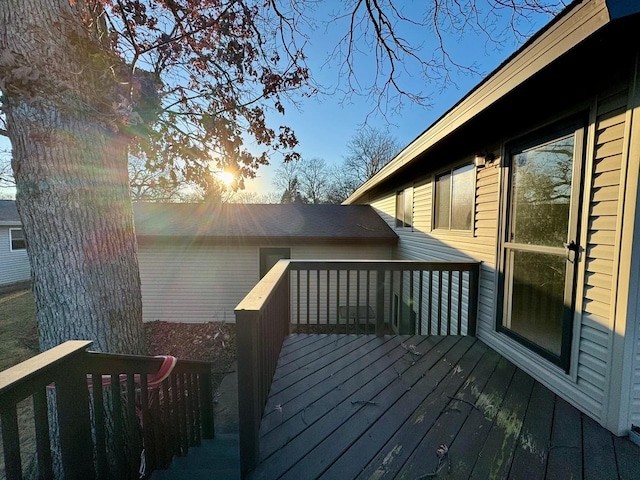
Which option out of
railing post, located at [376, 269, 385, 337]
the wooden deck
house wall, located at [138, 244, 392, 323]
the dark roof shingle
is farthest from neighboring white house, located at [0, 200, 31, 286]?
the wooden deck

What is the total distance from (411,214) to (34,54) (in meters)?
6.04

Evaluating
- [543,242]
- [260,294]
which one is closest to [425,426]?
[260,294]

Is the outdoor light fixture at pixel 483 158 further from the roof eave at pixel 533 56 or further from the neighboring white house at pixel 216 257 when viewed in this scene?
the neighboring white house at pixel 216 257

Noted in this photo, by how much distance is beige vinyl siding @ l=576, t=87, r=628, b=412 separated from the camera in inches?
72.0

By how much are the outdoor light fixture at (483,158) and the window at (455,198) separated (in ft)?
0.80

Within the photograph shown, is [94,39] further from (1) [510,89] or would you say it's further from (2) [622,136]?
(2) [622,136]

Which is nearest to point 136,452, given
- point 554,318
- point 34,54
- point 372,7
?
point 34,54

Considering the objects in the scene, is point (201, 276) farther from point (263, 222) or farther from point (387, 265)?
point (387, 265)

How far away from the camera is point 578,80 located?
82.7 inches

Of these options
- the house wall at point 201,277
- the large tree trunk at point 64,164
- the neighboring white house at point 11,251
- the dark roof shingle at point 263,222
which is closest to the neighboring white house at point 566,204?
the large tree trunk at point 64,164

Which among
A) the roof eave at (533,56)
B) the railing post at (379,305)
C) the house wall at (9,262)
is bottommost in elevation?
the house wall at (9,262)

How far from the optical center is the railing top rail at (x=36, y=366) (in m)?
0.91

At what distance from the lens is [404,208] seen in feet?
22.5

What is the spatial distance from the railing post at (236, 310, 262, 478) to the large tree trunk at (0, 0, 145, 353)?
70.4 inches
